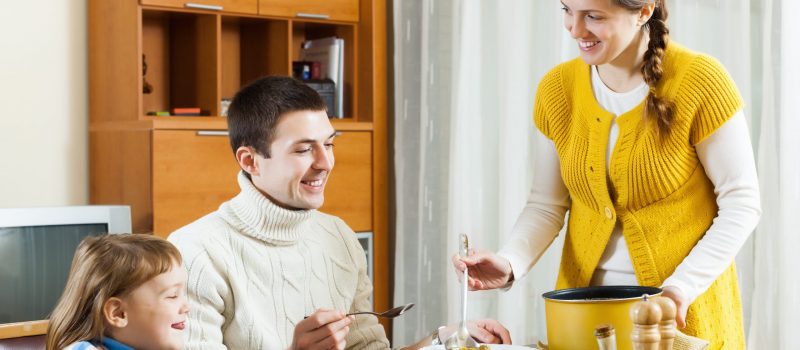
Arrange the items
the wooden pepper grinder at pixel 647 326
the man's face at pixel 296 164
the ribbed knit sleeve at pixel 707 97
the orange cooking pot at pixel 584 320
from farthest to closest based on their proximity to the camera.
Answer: the man's face at pixel 296 164
the ribbed knit sleeve at pixel 707 97
the orange cooking pot at pixel 584 320
the wooden pepper grinder at pixel 647 326

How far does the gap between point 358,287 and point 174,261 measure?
19.1 inches

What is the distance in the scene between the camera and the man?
1.62 meters

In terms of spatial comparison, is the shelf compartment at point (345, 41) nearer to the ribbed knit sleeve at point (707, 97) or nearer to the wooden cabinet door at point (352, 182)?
the wooden cabinet door at point (352, 182)

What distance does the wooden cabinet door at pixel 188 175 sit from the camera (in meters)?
3.01

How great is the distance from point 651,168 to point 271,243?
67 cm

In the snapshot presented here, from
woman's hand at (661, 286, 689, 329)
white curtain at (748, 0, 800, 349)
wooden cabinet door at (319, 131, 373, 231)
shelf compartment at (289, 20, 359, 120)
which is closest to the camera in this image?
woman's hand at (661, 286, 689, 329)

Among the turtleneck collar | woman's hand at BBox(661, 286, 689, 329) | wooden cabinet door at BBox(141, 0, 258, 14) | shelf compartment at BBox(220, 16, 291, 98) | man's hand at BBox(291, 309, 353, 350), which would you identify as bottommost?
man's hand at BBox(291, 309, 353, 350)

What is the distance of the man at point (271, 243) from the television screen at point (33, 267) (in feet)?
3.62

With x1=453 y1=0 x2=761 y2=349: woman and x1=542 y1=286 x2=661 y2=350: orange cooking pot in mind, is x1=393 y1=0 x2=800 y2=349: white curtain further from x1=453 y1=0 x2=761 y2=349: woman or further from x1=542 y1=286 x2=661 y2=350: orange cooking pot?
x1=542 y1=286 x2=661 y2=350: orange cooking pot

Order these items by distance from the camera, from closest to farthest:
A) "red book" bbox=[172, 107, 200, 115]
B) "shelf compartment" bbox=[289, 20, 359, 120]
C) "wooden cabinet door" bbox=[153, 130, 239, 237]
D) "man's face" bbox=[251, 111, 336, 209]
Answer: "man's face" bbox=[251, 111, 336, 209] < "wooden cabinet door" bbox=[153, 130, 239, 237] < "red book" bbox=[172, 107, 200, 115] < "shelf compartment" bbox=[289, 20, 359, 120]

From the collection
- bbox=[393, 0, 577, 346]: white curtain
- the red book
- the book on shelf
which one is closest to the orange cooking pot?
bbox=[393, 0, 577, 346]: white curtain

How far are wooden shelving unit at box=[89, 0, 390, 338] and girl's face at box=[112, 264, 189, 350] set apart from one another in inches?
62.9

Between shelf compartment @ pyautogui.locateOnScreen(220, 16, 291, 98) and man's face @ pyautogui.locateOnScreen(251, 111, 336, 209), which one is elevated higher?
shelf compartment @ pyautogui.locateOnScreen(220, 16, 291, 98)

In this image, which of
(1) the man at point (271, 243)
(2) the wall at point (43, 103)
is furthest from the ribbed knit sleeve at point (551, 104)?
(2) the wall at point (43, 103)
